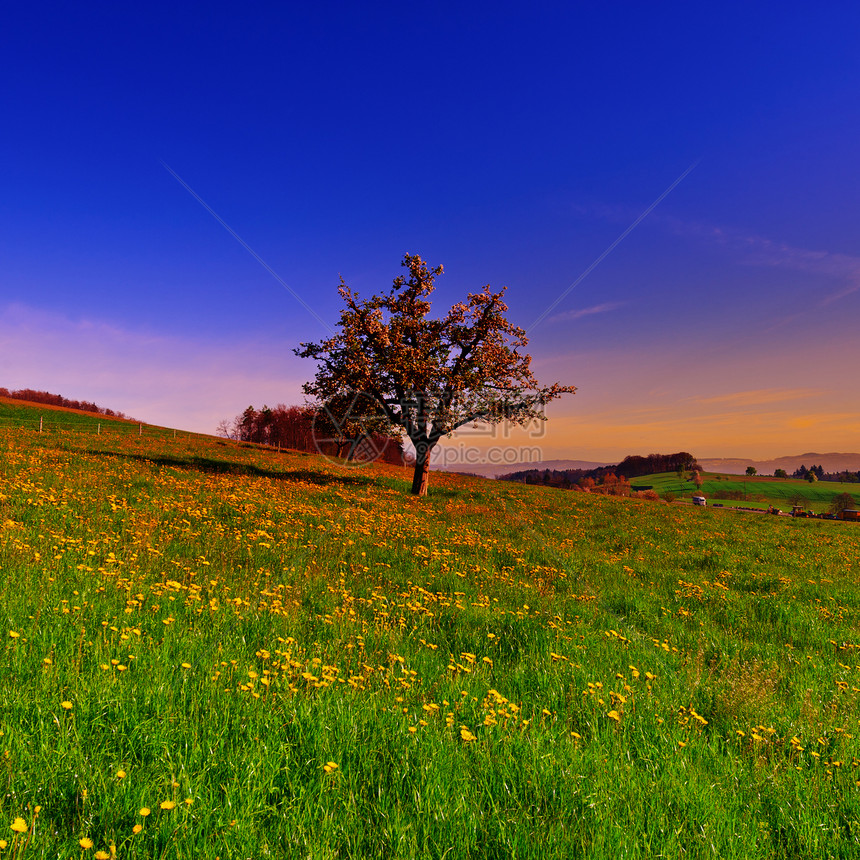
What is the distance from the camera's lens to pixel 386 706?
171 inches

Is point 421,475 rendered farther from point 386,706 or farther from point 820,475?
point 820,475

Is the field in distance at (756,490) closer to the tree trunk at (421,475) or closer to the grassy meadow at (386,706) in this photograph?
the tree trunk at (421,475)

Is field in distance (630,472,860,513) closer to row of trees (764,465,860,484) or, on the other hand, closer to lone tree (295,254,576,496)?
row of trees (764,465,860,484)

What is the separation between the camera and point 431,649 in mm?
6051

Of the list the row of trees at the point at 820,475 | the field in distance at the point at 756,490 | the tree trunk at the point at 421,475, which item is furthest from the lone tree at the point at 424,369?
the row of trees at the point at 820,475

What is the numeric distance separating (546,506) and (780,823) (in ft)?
74.2

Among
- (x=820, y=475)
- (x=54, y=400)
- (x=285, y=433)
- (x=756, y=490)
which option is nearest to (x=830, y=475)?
(x=820, y=475)

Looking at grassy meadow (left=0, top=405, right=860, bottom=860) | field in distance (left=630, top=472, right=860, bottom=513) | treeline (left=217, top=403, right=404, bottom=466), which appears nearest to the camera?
grassy meadow (left=0, top=405, right=860, bottom=860)

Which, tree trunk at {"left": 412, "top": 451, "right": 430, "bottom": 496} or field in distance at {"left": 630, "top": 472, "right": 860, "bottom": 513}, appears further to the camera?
field in distance at {"left": 630, "top": 472, "right": 860, "bottom": 513}

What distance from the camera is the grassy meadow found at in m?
2.98

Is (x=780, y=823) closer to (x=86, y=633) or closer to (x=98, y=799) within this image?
(x=98, y=799)

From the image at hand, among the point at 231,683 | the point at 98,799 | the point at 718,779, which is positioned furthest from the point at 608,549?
the point at 98,799

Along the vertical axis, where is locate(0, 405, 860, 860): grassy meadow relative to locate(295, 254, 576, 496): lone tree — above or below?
below

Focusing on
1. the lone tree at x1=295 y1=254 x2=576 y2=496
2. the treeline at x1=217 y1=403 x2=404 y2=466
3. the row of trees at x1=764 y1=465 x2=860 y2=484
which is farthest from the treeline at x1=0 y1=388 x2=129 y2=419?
the row of trees at x1=764 y1=465 x2=860 y2=484
